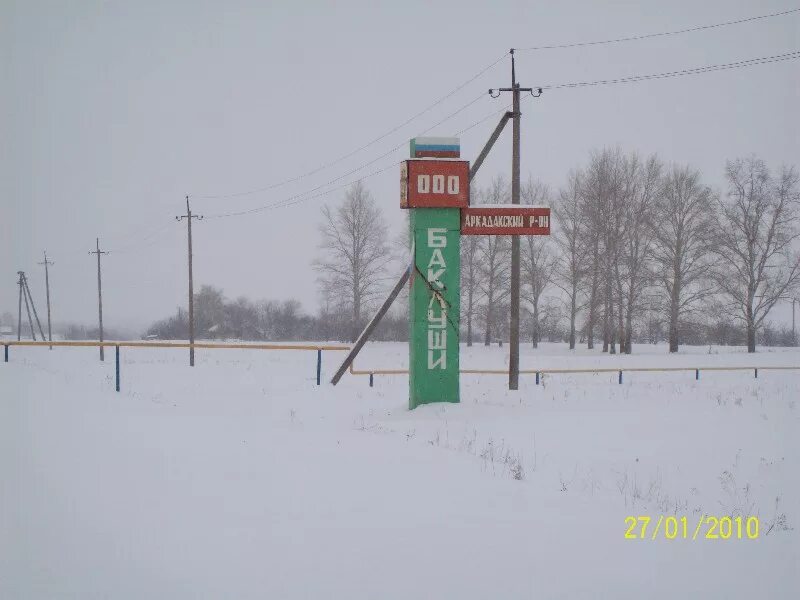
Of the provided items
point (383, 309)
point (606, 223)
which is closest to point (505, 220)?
point (383, 309)

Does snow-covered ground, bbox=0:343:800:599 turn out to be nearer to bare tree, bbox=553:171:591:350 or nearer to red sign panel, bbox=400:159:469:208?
red sign panel, bbox=400:159:469:208

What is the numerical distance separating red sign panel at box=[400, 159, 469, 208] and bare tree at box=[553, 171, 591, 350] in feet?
93.4

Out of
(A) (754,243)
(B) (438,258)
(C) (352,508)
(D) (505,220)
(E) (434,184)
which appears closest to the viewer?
(C) (352,508)

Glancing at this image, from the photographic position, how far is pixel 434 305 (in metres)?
14.4

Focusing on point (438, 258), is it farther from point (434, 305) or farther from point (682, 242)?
point (682, 242)

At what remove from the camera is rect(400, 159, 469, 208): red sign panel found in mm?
14211

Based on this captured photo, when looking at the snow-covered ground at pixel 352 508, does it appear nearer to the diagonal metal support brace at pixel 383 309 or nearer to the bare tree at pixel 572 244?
the diagonal metal support brace at pixel 383 309

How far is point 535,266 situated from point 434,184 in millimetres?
32150

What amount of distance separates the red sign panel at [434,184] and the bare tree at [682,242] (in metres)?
28.2

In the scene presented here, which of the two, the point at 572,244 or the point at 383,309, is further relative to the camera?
the point at 572,244
